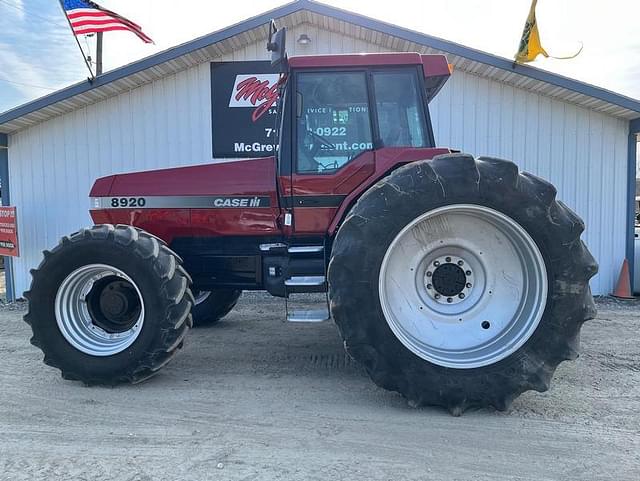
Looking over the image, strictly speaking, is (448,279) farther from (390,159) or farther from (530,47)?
(530,47)

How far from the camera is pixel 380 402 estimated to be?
345 cm

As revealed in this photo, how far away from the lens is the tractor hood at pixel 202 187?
432 centimetres

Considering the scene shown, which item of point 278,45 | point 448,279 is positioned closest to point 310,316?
point 448,279

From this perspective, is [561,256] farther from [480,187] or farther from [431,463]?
[431,463]

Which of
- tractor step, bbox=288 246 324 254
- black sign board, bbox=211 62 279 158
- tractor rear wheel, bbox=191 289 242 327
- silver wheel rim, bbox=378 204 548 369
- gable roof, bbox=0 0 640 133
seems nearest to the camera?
silver wheel rim, bbox=378 204 548 369

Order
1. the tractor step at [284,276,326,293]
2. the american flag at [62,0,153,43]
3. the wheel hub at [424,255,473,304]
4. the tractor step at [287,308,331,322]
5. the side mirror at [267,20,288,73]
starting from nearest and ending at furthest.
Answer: the wheel hub at [424,255,473,304]
the side mirror at [267,20,288,73]
the tractor step at [287,308,331,322]
the tractor step at [284,276,326,293]
the american flag at [62,0,153,43]

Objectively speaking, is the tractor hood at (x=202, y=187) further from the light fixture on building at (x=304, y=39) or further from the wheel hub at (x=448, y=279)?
the light fixture on building at (x=304, y=39)

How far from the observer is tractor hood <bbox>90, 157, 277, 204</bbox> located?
432 cm

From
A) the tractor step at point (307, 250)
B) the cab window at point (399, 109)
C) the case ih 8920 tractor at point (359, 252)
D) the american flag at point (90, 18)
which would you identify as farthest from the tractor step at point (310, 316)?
the american flag at point (90, 18)

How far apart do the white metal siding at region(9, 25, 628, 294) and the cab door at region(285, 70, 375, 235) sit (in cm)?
448

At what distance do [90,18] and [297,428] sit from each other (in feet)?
25.5

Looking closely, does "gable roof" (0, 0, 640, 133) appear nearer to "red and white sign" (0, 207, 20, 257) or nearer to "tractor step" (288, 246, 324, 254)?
"red and white sign" (0, 207, 20, 257)

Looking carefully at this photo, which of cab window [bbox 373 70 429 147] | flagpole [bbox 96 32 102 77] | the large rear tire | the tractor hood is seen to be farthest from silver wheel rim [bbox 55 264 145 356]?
flagpole [bbox 96 32 102 77]

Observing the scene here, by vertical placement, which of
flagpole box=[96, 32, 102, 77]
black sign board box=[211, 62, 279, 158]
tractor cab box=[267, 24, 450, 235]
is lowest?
tractor cab box=[267, 24, 450, 235]
